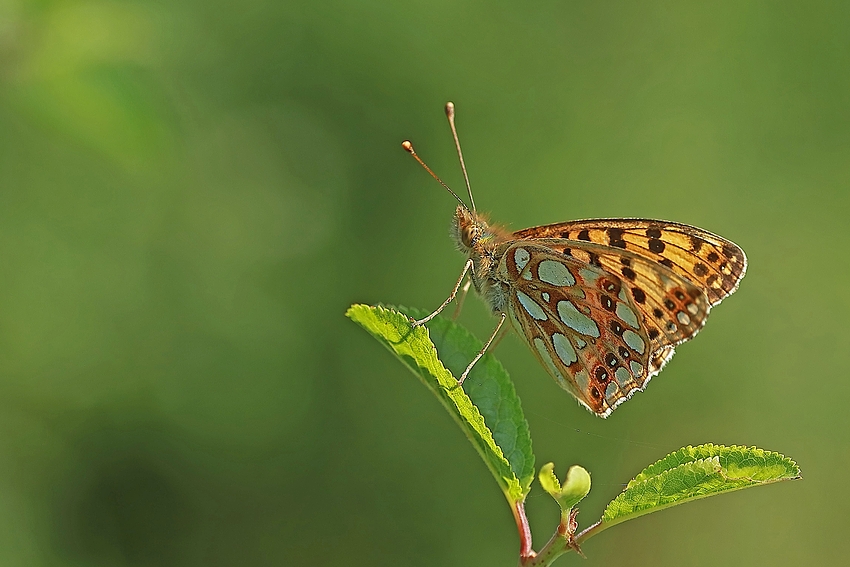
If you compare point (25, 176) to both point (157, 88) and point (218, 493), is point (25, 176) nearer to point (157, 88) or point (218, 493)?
point (157, 88)

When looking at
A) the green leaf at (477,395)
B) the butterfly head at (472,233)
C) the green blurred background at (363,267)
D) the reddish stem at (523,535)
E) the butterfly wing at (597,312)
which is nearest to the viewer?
the reddish stem at (523,535)

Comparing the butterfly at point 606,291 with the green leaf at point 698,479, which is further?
the butterfly at point 606,291

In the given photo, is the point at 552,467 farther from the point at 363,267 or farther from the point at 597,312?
the point at 363,267

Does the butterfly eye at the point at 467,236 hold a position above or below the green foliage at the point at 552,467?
above

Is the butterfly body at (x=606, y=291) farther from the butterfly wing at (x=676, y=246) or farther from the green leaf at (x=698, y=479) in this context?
the green leaf at (x=698, y=479)

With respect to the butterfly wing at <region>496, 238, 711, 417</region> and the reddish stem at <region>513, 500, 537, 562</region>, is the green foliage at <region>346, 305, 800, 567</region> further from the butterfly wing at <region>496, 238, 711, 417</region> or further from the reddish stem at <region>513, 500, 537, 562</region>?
the butterfly wing at <region>496, 238, 711, 417</region>

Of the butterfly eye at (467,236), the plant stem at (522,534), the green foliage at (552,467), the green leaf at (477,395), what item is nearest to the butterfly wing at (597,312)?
the butterfly eye at (467,236)

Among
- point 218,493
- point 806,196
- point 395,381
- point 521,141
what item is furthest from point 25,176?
point 806,196
